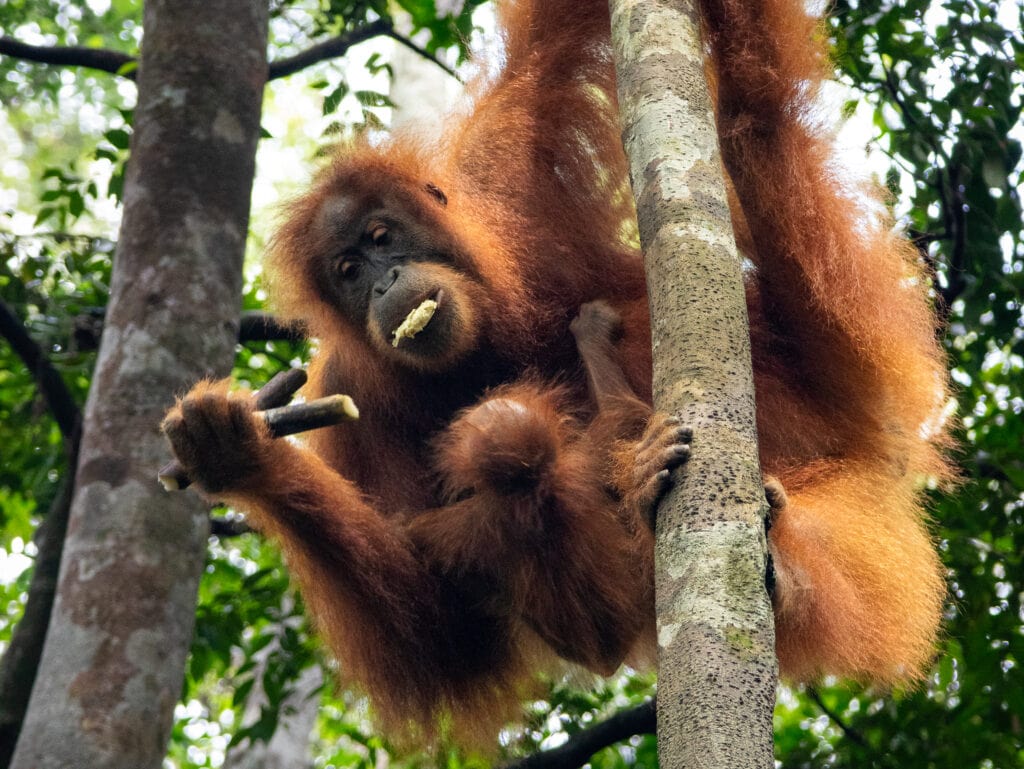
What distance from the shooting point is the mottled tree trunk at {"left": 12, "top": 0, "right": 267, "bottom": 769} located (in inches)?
127

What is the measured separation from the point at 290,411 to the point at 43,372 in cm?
248

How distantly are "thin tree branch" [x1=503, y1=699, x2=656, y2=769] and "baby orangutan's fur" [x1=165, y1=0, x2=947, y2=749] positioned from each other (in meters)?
0.34

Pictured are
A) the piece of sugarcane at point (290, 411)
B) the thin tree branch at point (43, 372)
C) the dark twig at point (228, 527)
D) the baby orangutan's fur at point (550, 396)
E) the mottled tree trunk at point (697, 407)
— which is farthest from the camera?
the dark twig at point (228, 527)

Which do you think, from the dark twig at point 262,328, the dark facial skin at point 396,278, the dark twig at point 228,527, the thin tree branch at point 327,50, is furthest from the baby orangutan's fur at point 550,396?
the thin tree branch at point 327,50

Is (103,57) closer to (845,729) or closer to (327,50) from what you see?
(327,50)

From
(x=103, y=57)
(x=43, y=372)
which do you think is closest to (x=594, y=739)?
(x=43, y=372)

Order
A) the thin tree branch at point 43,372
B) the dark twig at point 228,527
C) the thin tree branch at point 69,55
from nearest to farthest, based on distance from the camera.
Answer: the thin tree branch at point 43,372 < the dark twig at point 228,527 < the thin tree branch at point 69,55

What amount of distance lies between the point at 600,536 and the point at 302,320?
1501 millimetres

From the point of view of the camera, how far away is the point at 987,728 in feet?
13.9

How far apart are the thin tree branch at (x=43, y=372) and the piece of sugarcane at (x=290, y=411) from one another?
2032 mm

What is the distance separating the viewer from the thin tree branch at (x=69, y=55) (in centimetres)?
502

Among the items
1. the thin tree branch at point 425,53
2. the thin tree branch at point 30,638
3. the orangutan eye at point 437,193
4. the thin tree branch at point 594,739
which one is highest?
the thin tree branch at point 425,53

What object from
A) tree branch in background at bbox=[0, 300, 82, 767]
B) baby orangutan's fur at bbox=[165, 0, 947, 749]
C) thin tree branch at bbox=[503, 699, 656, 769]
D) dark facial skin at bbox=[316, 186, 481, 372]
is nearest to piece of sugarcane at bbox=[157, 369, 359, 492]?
baby orangutan's fur at bbox=[165, 0, 947, 749]

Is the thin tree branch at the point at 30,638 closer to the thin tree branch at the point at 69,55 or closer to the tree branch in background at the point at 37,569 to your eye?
the tree branch in background at the point at 37,569
